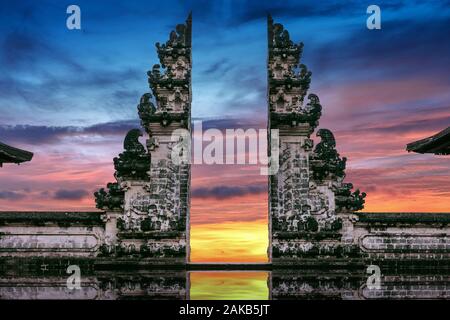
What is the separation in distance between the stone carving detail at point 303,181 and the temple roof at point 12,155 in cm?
786

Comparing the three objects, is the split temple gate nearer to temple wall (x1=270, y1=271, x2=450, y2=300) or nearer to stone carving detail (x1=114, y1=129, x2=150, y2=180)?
stone carving detail (x1=114, y1=129, x2=150, y2=180)

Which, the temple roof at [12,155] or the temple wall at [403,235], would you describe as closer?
the temple roof at [12,155]

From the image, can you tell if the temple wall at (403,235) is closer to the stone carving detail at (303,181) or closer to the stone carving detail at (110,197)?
the stone carving detail at (303,181)

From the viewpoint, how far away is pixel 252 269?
1861 centimetres

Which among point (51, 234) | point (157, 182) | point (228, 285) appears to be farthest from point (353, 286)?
point (51, 234)

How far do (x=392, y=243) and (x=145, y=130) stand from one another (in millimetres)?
9138

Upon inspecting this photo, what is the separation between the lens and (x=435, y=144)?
49.6 feet

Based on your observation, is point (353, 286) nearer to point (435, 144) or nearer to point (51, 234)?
point (435, 144)

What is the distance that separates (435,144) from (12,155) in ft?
36.0

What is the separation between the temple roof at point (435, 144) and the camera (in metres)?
14.4

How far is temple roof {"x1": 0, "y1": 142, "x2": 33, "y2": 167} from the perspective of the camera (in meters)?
14.9

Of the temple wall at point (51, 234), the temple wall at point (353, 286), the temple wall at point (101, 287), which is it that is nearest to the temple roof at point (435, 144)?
the temple wall at point (353, 286)

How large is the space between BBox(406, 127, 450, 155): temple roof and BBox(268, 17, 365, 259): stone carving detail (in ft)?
10.7

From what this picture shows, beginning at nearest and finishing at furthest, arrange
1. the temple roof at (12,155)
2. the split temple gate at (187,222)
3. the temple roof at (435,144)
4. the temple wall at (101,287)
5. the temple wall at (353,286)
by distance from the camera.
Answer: the temple wall at (101,287) → the temple wall at (353,286) → the temple roof at (435,144) → the temple roof at (12,155) → the split temple gate at (187,222)
